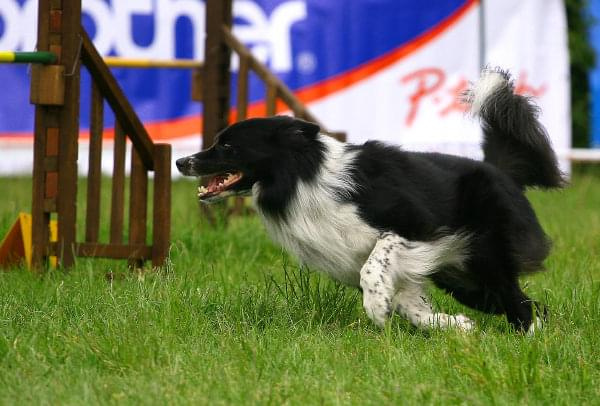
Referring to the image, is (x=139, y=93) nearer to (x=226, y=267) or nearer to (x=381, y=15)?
(x=381, y=15)

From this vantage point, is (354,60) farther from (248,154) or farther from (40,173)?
(248,154)

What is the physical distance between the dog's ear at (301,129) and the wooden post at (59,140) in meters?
1.52

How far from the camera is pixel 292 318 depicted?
451 centimetres

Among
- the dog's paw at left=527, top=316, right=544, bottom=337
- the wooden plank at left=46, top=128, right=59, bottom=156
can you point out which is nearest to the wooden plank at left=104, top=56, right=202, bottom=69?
the wooden plank at left=46, top=128, right=59, bottom=156

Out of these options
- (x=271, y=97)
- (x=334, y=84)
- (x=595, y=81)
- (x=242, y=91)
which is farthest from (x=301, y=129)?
(x=595, y=81)

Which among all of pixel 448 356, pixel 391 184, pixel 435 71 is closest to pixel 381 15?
pixel 435 71

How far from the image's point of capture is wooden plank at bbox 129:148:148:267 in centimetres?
592

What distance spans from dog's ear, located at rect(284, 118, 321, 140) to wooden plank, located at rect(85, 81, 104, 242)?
66.1 inches

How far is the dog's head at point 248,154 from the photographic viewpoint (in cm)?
455

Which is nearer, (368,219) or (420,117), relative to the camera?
(368,219)

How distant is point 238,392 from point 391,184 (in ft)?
5.02

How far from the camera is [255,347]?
377 centimetres

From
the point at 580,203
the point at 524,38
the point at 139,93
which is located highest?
the point at 524,38

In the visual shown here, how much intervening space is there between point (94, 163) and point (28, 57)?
0.79m
